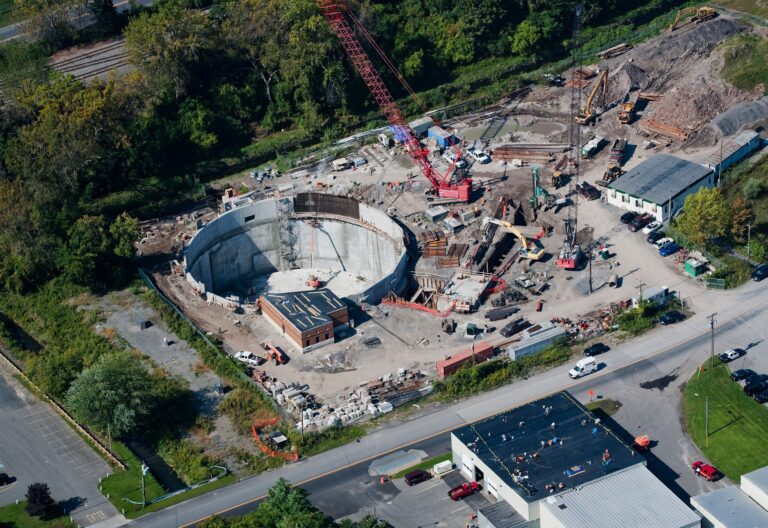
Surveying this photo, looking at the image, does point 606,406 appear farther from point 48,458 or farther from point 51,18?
point 51,18

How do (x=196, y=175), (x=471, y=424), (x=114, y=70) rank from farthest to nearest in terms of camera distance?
(x=114, y=70) < (x=196, y=175) < (x=471, y=424)

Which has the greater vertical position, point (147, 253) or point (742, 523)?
point (147, 253)

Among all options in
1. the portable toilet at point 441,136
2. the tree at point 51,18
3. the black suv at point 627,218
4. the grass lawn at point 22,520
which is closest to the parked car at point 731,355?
the black suv at point 627,218

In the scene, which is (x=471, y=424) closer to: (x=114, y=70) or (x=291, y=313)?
(x=291, y=313)

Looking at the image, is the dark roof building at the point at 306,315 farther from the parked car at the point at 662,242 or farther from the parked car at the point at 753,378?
the parked car at the point at 753,378

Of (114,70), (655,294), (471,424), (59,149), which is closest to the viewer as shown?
(471,424)

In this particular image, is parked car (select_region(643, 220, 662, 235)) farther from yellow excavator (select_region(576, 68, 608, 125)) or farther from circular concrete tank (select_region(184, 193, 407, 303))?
circular concrete tank (select_region(184, 193, 407, 303))

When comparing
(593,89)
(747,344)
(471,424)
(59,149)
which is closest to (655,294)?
(747,344)

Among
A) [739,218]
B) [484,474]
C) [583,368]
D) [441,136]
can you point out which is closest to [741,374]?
[583,368]
